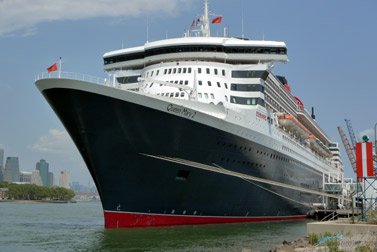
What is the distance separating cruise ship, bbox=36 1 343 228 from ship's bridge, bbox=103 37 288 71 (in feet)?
0.21

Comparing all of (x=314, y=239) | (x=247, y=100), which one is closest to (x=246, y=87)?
(x=247, y=100)

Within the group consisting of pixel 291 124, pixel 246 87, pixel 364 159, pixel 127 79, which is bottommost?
pixel 364 159

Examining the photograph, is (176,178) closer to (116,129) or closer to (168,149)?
(168,149)

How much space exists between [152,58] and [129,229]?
11.9m

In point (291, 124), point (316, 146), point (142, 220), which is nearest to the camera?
point (142, 220)

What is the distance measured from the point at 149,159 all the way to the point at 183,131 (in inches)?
83.7

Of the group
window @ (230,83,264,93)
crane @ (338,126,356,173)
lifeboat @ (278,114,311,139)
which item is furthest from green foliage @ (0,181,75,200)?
window @ (230,83,264,93)

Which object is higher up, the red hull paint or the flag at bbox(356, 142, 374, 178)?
the flag at bbox(356, 142, 374, 178)

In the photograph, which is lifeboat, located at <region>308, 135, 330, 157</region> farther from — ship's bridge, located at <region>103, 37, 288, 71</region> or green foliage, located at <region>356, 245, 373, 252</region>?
green foliage, located at <region>356, 245, 373, 252</region>

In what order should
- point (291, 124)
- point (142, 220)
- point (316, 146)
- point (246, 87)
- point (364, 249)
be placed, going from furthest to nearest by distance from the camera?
point (316, 146) < point (291, 124) < point (246, 87) < point (142, 220) < point (364, 249)

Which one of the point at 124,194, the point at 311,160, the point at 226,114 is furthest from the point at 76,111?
the point at 311,160

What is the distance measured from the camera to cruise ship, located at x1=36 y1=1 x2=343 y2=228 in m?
23.1

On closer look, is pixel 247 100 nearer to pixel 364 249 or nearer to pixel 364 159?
pixel 364 159

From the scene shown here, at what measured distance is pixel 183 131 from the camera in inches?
942
